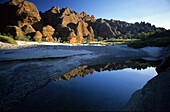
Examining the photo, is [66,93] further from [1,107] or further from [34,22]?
[34,22]

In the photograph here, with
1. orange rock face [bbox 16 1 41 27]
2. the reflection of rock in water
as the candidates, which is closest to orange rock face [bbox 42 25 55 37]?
orange rock face [bbox 16 1 41 27]

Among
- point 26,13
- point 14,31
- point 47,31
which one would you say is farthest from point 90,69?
point 26,13

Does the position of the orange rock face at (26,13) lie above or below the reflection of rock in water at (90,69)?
above

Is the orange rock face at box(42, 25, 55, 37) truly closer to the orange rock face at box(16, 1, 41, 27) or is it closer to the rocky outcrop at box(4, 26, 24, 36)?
the rocky outcrop at box(4, 26, 24, 36)

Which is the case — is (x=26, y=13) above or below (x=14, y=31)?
above

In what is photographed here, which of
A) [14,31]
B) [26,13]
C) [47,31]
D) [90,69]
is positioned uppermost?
[26,13]

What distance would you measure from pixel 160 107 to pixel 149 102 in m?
0.32

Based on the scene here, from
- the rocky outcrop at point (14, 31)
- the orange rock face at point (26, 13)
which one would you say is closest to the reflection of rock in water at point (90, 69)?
the rocky outcrop at point (14, 31)

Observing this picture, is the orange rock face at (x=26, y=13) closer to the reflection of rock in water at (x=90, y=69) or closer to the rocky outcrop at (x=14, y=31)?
the rocky outcrop at (x=14, y=31)

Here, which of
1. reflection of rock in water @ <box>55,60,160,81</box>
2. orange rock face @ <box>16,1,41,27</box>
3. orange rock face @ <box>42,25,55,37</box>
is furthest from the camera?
orange rock face @ <box>16,1,41,27</box>

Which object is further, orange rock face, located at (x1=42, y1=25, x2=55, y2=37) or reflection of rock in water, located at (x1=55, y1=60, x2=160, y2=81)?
orange rock face, located at (x1=42, y1=25, x2=55, y2=37)

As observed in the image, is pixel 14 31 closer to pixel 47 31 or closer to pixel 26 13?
pixel 47 31

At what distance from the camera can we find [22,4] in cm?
5175

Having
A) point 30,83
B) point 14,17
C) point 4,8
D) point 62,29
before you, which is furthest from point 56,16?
point 30,83
